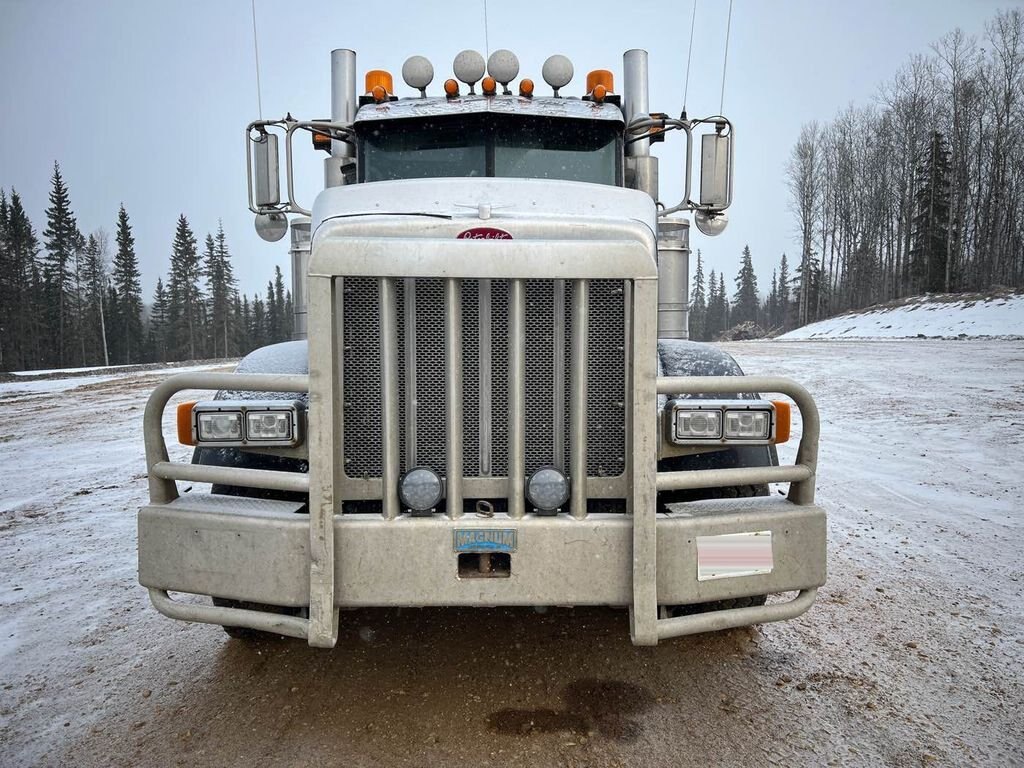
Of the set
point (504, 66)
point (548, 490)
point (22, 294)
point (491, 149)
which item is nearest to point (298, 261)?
point (491, 149)

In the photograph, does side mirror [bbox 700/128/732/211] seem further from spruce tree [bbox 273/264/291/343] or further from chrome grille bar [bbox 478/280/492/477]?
spruce tree [bbox 273/264/291/343]

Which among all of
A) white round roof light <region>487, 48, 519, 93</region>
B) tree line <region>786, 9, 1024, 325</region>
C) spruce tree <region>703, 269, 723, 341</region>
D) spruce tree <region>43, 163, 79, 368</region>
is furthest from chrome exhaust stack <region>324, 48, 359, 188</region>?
spruce tree <region>703, 269, 723, 341</region>

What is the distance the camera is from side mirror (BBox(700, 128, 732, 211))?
4023mm

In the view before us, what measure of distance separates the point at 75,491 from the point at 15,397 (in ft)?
39.4

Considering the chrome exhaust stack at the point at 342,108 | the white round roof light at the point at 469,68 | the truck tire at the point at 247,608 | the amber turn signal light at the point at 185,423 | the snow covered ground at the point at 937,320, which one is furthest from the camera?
the snow covered ground at the point at 937,320

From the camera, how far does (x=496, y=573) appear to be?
7.47 feet

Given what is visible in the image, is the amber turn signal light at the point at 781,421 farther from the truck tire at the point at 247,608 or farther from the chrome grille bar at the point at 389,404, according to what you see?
the truck tire at the point at 247,608

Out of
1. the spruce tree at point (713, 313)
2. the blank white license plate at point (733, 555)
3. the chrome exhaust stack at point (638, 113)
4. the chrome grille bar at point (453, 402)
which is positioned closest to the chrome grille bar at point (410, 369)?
the chrome grille bar at point (453, 402)

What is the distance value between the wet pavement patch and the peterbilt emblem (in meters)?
1.90

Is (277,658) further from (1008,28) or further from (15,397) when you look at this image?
(1008,28)

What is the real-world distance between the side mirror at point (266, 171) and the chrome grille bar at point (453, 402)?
Result: 8.31ft

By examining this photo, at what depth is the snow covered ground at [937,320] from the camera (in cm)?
2312

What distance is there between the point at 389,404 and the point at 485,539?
599 mm

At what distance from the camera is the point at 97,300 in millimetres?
63562
